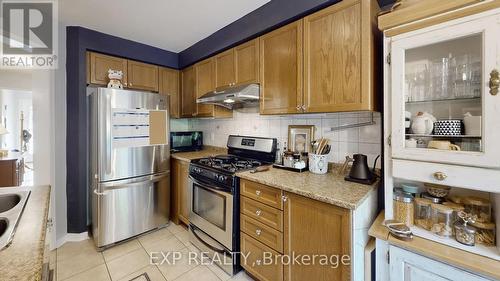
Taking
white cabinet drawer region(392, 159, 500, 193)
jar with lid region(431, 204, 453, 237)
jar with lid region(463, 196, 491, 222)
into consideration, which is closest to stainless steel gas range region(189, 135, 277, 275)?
white cabinet drawer region(392, 159, 500, 193)

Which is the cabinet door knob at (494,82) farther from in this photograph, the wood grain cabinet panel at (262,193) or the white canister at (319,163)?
the wood grain cabinet panel at (262,193)

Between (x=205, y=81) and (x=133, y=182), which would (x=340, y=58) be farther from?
(x=133, y=182)

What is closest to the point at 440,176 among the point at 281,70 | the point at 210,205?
the point at 281,70

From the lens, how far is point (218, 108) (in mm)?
2686

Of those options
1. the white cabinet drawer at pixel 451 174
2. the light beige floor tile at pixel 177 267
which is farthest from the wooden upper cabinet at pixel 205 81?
the white cabinet drawer at pixel 451 174

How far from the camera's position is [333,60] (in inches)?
58.8

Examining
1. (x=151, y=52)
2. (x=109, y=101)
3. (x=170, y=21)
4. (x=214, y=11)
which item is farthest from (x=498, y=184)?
(x=151, y=52)

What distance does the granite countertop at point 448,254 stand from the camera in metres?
0.88

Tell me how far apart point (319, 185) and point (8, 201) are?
1.93 metres

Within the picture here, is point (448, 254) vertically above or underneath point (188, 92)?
underneath

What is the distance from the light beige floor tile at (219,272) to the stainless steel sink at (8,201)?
1.46 m

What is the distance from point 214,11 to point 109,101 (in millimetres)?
1374

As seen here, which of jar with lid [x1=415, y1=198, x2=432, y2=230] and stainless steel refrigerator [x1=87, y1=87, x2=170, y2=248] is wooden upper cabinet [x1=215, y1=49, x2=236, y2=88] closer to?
stainless steel refrigerator [x1=87, y1=87, x2=170, y2=248]

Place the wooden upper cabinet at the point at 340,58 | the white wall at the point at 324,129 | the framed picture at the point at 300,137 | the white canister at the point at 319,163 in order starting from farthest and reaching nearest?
A: 1. the framed picture at the point at 300,137
2. the white canister at the point at 319,163
3. the white wall at the point at 324,129
4. the wooden upper cabinet at the point at 340,58
